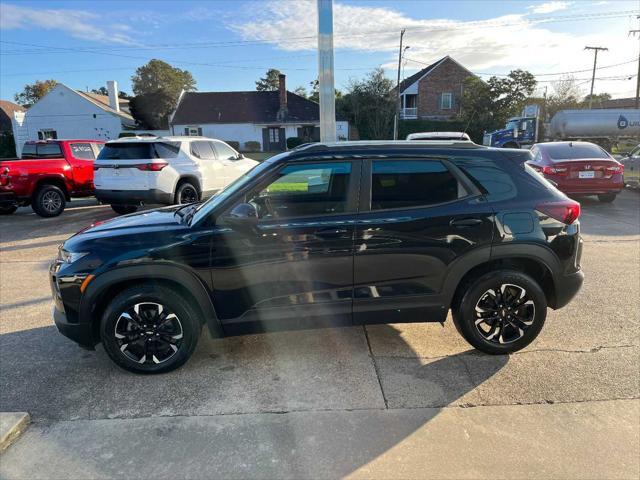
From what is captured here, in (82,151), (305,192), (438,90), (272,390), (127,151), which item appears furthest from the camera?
(438,90)

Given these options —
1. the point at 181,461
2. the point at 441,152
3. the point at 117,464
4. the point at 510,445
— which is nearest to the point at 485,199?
the point at 441,152

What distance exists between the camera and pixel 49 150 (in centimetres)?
1162

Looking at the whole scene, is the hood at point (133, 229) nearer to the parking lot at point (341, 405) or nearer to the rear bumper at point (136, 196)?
the parking lot at point (341, 405)

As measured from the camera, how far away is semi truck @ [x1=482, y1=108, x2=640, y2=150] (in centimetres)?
2900

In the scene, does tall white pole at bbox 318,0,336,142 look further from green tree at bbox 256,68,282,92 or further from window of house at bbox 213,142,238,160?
green tree at bbox 256,68,282,92

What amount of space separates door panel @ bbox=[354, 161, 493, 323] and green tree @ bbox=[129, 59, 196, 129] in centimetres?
4764

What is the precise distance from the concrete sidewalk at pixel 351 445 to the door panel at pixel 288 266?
76 centimetres

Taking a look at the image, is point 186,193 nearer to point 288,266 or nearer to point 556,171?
point 288,266

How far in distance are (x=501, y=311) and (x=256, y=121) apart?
43.9m

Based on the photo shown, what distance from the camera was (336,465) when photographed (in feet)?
8.52

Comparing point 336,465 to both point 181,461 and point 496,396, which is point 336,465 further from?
point 496,396

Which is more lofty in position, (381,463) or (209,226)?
(209,226)

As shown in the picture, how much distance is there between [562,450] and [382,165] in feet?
7.42

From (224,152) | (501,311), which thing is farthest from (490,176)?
(224,152)
